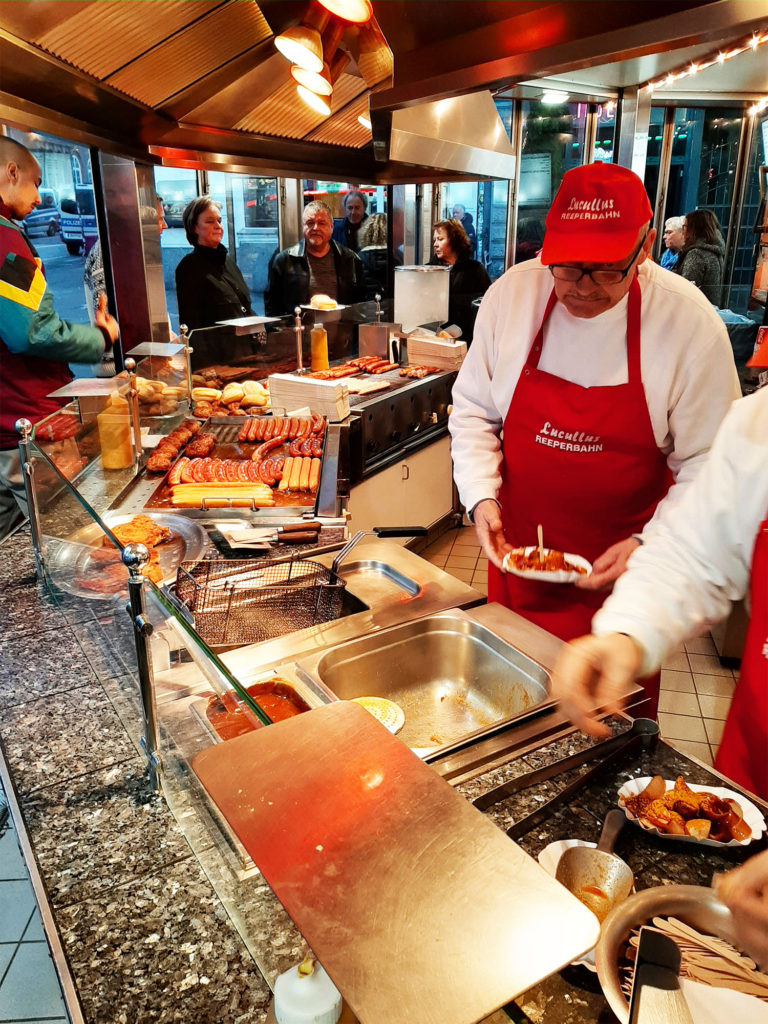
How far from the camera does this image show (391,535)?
2209 mm

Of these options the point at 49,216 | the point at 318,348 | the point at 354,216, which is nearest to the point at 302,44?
the point at 318,348

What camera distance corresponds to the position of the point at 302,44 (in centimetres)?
217

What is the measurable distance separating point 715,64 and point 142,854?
6595 mm

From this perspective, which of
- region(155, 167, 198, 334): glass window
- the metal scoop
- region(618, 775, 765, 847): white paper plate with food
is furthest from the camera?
region(155, 167, 198, 334): glass window

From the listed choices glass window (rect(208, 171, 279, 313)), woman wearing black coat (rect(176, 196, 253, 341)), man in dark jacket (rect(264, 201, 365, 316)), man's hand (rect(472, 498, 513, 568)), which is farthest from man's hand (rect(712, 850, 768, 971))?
glass window (rect(208, 171, 279, 313))

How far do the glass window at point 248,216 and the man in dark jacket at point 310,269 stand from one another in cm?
100

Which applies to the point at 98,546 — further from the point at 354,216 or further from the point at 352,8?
the point at 354,216

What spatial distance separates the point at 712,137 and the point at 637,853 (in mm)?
8163

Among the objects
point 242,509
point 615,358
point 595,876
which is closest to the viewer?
point 595,876

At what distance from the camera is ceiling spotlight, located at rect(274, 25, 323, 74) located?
2172 mm

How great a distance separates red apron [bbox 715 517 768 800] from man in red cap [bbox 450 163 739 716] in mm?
607

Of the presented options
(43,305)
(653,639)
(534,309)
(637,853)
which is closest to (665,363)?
(534,309)

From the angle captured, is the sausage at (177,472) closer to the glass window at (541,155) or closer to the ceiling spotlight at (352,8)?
the ceiling spotlight at (352,8)

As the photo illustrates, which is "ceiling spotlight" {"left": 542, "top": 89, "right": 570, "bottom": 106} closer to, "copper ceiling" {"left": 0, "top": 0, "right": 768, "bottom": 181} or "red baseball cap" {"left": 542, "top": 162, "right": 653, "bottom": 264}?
"copper ceiling" {"left": 0, "top": 0, "right": 768, "bottom": 181}
